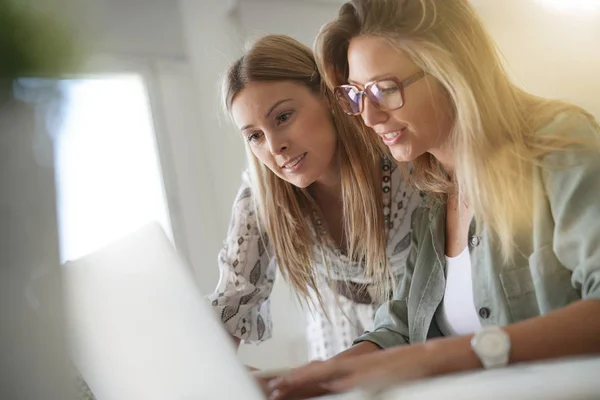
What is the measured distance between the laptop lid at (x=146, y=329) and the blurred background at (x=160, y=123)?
18mm

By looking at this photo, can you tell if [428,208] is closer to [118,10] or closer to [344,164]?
[344,164]

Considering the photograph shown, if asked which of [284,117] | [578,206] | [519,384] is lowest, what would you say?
[519,384]

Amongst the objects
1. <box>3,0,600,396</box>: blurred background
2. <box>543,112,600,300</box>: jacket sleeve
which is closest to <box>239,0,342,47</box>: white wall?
<box>3,0,600,396</box>: blurred background

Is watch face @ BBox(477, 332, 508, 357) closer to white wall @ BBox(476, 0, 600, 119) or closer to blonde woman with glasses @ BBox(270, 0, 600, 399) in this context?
blonde woman with glasses @ BBox(270, 0, 600, 399)

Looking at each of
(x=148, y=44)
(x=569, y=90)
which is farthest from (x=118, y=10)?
(x=569, y=90)

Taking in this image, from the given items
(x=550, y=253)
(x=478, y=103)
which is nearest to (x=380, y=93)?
(x=478, y=103)

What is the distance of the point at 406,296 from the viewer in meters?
0.59

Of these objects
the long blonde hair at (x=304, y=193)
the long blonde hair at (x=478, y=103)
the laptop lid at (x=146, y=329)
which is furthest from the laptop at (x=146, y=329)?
the long blonde hair at (x=478, y=103)

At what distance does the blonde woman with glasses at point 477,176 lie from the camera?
46 cm

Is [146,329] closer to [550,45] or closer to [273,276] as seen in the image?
[273,276]

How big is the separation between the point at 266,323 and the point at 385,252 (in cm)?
13

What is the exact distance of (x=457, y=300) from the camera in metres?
0.56

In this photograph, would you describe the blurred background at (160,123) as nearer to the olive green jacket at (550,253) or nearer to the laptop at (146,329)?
the laptop at (146,329)

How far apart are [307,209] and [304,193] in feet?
0.06
